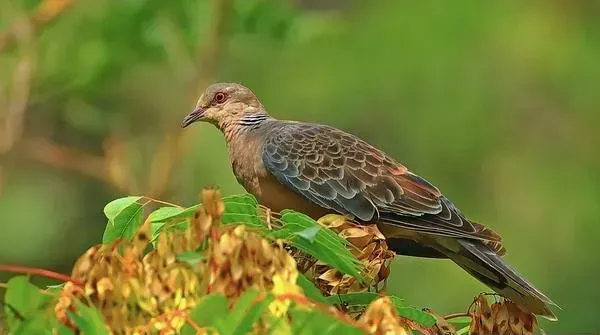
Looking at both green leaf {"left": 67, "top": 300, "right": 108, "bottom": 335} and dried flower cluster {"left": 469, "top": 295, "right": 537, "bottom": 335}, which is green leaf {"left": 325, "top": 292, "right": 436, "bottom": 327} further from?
green leaf {"left": 67, "top": 300, "right": 108, "bottom": 335}

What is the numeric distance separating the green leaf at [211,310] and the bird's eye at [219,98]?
3.50 metres

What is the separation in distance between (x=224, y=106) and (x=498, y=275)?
184 centimetres

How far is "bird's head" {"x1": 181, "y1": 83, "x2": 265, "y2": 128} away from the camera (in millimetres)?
5703

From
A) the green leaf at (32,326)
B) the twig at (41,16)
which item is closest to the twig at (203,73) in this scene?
the twig at (41,16)

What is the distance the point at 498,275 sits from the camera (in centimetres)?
434

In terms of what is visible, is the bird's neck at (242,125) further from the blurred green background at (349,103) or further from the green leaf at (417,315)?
the green leaf at (417,315)

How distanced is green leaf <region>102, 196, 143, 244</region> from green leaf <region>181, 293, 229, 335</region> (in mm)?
695

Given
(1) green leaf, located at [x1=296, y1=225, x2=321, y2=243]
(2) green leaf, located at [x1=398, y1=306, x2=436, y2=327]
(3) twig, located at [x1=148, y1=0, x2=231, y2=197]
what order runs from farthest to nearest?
1. (3) twig, located at [x1=148, y1=0, x2=231, y2=197]
2. (2) green leaf, located at [x1=398, y1=306, x2=436, y2=327]
3. (1) green leaf, located at [x1=296, y1=225, x2=321, y2=243]

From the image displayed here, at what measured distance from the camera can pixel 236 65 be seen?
11.2 metres

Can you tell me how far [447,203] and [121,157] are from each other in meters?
2.99

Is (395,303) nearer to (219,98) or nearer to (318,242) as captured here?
(318,242)

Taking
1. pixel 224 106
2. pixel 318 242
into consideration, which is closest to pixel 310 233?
pixel 318 242

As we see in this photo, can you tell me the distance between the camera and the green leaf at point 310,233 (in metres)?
2.63

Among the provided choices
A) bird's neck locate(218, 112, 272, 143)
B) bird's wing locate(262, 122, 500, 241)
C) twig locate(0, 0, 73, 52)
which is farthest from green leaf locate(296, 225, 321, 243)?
twig locate(0, 0, 73, 52)
